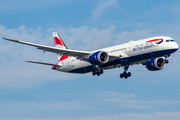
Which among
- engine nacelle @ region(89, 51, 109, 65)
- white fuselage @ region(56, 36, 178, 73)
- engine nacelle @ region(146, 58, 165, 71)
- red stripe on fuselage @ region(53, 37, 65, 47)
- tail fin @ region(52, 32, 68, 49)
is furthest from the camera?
red stripe on fuselage @ region(53, 37, 65, 47)

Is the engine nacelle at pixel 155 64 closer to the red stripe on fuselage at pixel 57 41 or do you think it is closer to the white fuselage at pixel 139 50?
the white fuselage at pixel 139 50

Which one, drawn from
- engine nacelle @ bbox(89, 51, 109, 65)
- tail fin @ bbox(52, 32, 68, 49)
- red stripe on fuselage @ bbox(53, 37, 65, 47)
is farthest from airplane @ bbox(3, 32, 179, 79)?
red stripe on fuselage @ bbox(53, 37, 65, 47)

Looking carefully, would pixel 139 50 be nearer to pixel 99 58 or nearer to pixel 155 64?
pixel 99 58

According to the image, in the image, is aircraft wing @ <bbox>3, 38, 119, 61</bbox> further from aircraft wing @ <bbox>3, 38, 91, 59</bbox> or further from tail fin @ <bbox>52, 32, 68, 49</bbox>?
tail fin @ <bbox>52, 32, 68, 49</bbox>

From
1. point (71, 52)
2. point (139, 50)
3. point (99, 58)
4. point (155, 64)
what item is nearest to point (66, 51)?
point (71, 52)

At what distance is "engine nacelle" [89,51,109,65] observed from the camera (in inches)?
2223

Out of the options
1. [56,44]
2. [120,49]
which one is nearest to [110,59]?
[120,49]

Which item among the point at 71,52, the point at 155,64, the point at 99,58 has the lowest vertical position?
the point at 99,58

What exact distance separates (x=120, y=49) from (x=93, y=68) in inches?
263

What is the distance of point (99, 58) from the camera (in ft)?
185

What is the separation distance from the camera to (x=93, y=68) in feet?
204

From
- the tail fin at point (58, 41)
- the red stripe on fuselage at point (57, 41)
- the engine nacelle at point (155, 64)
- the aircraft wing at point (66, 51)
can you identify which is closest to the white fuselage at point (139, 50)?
the aircraft wing at point (66, 51)

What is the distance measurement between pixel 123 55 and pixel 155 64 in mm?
8048

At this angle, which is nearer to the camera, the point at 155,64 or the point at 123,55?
the point at 123,55
